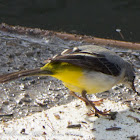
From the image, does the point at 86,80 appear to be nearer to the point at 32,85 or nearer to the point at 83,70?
the point at 83,70

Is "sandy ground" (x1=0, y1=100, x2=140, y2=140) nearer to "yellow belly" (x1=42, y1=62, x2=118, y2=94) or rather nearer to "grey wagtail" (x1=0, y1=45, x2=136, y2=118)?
"grey wagtail" (x1=0, y1=45, x2=136, y2=118)

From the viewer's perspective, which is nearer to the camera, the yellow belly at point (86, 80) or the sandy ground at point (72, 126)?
the sandy ground at point (72, 126)

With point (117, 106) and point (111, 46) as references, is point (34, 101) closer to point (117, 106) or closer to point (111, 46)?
point (117, 106)

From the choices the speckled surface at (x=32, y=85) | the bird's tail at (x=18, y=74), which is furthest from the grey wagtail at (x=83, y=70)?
the speckled surface at (x=32, y=85)

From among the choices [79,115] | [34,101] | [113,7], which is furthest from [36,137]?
[113,7]

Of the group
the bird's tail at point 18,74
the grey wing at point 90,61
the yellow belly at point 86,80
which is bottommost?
the yellow belly at point 86,80

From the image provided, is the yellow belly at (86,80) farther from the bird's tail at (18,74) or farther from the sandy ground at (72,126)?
the sandy ground at (72,126)

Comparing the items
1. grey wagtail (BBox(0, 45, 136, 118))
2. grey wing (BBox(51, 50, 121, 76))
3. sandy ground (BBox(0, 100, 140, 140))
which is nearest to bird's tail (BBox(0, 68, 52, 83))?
grey wagtail (BBox(0, 45, 136, 118))

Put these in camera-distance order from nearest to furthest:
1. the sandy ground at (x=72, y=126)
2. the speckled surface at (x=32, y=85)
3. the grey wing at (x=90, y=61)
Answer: the sandy ground at (x=72, y=126) → the grey wing at (x=90, y=61) → the speckled surface at (x=32, y=85)
